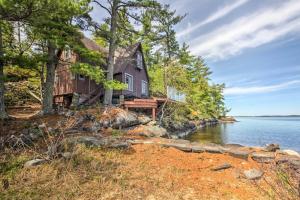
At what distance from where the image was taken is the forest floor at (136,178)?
3338 millimetres

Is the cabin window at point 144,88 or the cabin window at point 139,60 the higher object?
the cabin window at point 139,60

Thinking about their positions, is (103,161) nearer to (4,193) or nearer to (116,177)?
(116,177)

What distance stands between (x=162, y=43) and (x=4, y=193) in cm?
2853

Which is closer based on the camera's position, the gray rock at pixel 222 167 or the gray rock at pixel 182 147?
the gray rock at pixel 222 167

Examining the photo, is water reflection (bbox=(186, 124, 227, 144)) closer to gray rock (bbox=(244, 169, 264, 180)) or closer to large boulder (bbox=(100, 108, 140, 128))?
large boulder (bbox=(100, 108, 140, 128))

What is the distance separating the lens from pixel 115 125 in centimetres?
1012

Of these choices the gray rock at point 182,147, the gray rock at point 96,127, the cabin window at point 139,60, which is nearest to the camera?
the gray rock at point 182,147

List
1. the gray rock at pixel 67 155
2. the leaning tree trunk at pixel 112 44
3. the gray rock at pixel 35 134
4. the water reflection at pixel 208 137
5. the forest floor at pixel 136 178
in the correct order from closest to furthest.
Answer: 1. the forest floor at pixel 136 178
2. the gray rock at pixel 67 155
3. the gray rock at pixel 35 134
4. the leaning tree trunk at pixel 112 44
5. the water reflection at pixel 208 137

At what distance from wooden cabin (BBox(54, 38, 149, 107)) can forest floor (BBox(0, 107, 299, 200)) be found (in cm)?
1052

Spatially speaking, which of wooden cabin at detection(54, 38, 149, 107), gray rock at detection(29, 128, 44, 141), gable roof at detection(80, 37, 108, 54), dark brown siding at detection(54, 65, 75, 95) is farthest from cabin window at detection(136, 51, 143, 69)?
gray rock at detection(29, 128, 44, 141)

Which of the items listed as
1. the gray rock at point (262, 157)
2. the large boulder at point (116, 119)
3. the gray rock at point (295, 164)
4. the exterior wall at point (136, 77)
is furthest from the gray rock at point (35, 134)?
the exterior wall at point (136, 77)

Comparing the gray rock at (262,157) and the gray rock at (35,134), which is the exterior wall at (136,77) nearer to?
the gray rock at (35,134)

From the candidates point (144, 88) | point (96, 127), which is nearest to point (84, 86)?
point (144, 88)

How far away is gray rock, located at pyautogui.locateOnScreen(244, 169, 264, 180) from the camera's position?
412cm
